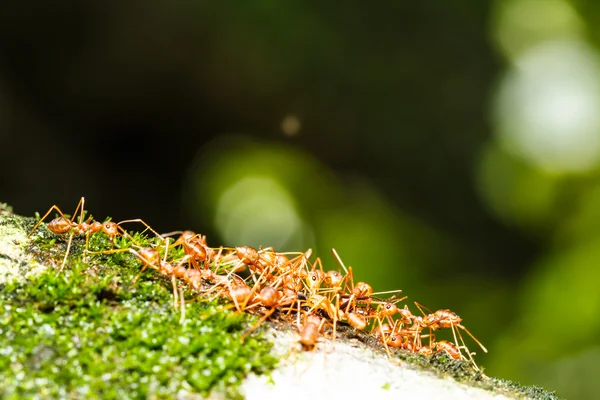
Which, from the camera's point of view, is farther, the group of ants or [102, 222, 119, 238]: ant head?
[102, 222, 119, 238]: ant head

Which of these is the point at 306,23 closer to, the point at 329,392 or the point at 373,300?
the point at 373,300

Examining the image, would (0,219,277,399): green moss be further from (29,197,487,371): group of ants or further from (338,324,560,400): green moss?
(338,324,560,400): green moss

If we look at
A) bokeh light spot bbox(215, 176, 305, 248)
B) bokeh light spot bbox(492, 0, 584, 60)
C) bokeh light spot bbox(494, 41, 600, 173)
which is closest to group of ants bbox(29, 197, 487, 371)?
bokeh light spot bbox(215, 176, 305, 248)

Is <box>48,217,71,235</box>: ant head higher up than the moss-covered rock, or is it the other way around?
<box>48,217,71,235</box>: ant head

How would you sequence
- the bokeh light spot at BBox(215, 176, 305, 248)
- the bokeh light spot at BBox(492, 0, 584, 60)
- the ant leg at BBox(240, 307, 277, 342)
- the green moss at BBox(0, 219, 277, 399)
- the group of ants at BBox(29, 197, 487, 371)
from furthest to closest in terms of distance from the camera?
the bokeh light spot at BBox(215, 176, 305, 248) → the bokeh light spot at BBox(492, 0, 584, 60) → the group of ants at BBox(29, 197, 487, 371) → the ant leg at BBox(240, 307, 277, 342) → the green moss at BBox(0, 219, 277, 399)

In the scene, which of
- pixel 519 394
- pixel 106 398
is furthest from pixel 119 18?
pixel 519 394

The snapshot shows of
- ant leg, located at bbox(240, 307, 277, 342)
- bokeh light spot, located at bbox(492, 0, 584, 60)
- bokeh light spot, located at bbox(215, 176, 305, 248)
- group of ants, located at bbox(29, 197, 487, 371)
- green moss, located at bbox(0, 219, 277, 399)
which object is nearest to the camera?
green moss, located at bbox(0, 219, 277, 399)
